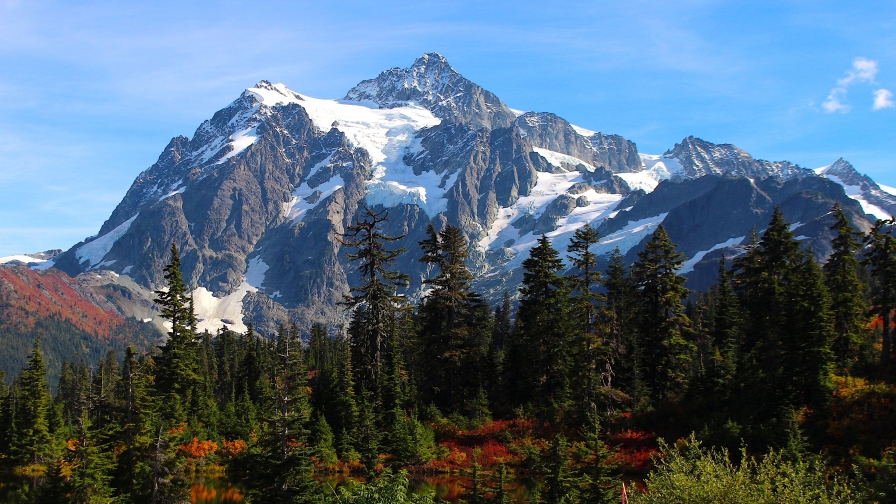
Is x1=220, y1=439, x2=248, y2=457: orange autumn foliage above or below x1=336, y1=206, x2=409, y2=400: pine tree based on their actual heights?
below

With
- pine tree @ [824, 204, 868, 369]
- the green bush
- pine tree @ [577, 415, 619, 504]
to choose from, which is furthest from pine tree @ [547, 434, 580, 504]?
pine tree @ [824, 204, 868, 369]

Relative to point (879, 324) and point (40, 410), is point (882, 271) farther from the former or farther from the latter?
point (40, 410)

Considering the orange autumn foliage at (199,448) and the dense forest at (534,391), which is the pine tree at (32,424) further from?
the orange autumn foliage at (199,448)

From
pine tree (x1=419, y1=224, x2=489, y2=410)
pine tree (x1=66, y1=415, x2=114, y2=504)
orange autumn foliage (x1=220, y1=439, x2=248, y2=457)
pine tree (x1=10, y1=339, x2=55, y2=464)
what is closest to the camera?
pine tree (x1=66, y1=415, x2=114, y2=504)

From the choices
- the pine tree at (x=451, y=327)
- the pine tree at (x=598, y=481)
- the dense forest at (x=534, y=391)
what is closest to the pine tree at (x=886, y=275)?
the dense forest at (x=534, y=391)

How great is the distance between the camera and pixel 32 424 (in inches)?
2442

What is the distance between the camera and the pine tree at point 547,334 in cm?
5230

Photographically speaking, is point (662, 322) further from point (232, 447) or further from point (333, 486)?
point (232, 447)

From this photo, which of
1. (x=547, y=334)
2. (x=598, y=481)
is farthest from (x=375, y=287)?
(x=598, y=481)

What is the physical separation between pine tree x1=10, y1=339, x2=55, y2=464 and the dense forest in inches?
7.8

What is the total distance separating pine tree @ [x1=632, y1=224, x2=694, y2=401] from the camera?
175ft

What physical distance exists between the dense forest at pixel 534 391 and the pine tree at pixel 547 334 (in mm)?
158

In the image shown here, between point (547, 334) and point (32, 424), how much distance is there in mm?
46324

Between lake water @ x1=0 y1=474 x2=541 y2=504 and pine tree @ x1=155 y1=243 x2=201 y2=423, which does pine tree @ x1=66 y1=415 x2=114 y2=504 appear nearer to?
lake water @ x1=0 y1=474 x2=541 y2=504
